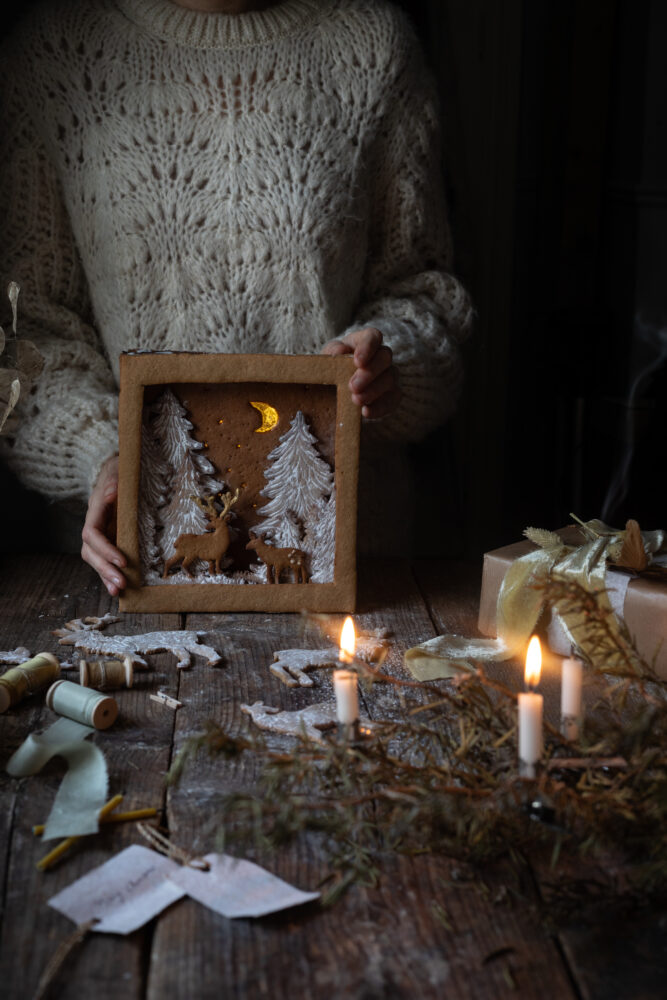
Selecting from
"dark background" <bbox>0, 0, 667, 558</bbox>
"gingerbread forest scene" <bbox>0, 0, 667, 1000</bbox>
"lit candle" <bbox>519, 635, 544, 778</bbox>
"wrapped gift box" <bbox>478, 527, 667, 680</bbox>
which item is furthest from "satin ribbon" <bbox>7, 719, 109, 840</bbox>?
"dark background" <bbox>0, 0, 667, 558</bbox>

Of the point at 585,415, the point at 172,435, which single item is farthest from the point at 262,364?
the point at 585,415

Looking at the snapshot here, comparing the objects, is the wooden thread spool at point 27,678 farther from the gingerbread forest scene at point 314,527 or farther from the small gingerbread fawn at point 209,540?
the small gingerbread fawn at point 209,540

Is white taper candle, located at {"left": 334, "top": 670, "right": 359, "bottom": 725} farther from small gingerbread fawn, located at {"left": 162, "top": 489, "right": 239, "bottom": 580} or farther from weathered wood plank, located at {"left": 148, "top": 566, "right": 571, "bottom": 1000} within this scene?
small gingerbread fawn, located at {"left": 162, "top": 489, "right": 239, "bottom": 580}

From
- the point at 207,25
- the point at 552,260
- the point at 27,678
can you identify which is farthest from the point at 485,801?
the point at 552,260

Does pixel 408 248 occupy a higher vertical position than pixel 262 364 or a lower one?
higher

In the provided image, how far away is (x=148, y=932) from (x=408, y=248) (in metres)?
1.15

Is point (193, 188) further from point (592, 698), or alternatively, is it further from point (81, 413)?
point (592, 698)

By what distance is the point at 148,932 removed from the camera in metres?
0.64

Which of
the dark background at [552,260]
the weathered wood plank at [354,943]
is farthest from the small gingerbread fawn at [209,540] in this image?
the dark background at [552,260]

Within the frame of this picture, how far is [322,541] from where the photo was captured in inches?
47.6

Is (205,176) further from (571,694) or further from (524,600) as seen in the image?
(571,694)

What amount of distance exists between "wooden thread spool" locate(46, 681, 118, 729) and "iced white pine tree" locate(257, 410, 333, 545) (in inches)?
14.0

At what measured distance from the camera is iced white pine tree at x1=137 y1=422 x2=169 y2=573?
1175mm

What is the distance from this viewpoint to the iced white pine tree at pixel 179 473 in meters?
1.18
